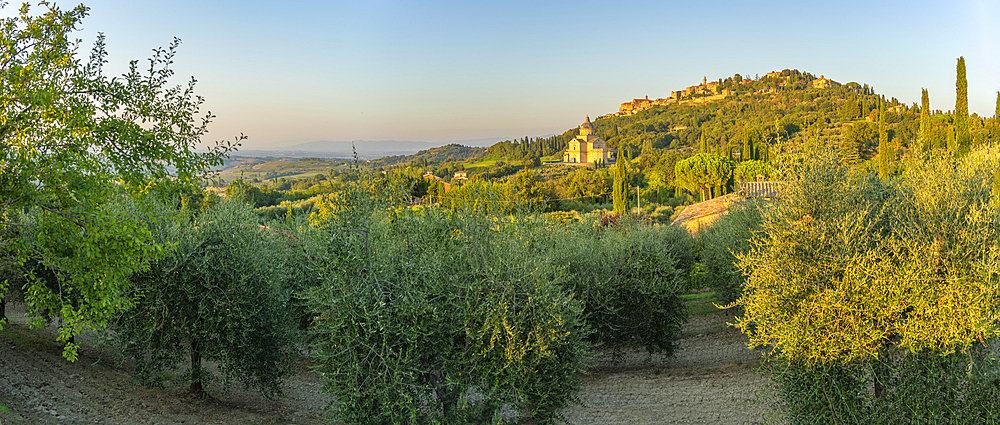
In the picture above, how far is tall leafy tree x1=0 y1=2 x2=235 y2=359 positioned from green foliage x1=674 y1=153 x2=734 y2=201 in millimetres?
56070

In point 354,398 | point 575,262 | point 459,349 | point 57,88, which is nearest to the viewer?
point 354,398

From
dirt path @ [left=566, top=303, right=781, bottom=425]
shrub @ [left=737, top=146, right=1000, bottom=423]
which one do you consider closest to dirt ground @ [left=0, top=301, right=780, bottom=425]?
dirt path @ [left=566, top=303, right=781, bottom=425]

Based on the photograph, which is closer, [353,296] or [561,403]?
[353,296]

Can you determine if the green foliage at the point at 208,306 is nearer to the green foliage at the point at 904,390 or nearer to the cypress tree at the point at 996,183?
the green foliage at the point at 904,390

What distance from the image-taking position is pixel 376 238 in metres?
9.20

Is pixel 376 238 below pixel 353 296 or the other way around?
the other way around

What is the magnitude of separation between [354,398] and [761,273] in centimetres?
690

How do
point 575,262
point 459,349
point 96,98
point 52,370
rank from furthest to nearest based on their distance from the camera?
point 575,262, point 52,370, point 96,98, point 459,349

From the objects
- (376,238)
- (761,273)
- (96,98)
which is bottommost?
(761,273)

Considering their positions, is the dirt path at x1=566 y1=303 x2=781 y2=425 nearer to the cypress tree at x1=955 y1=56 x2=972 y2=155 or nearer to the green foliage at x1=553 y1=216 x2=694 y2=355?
the green foliage at x1=553 y1=216 x2=694 y2=355

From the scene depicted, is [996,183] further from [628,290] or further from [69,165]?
[69,165]

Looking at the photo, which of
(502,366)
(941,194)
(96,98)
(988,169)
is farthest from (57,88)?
(988,169)

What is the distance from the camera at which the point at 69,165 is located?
8.32 metres

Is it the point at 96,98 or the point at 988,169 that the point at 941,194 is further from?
the point at 96,98
